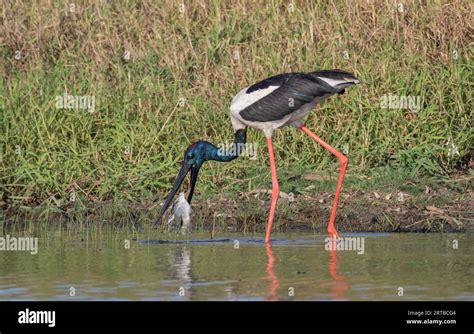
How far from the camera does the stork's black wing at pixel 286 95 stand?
10695 mm

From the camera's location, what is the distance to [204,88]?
12.6 meters

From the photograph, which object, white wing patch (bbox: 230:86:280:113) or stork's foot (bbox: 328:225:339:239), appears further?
white wing patch (bbox: 230:86:280:113)

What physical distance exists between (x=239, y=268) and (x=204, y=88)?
A: 407cm

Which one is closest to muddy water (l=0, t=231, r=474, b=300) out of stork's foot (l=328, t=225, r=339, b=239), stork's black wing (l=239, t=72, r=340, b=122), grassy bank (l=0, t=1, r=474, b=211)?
stork's foot (l=328, t=225, r=339, b=239)

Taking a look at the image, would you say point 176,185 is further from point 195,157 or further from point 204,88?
point 204,88

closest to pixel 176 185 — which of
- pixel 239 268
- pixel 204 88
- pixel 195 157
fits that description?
pixel 195 157

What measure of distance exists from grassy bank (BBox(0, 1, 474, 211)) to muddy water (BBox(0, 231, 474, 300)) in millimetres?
1302

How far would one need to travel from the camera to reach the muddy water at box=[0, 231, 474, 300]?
307 inches

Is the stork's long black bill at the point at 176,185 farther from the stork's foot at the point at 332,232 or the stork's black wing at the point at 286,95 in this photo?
the stork's foot at the point at 332,232

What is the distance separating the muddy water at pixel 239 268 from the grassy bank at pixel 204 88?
1.30 meters

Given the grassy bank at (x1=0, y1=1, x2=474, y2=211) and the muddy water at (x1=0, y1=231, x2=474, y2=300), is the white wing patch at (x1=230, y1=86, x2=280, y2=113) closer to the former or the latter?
the grassy bank at (x1=0, y1=1, x2=474, y2=211)

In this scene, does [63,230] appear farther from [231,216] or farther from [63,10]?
[63,10]

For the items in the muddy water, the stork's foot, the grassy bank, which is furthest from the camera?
the grassy bank

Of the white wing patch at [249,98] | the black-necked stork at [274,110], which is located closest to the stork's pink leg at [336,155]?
the black-necked stork at [274,110]
